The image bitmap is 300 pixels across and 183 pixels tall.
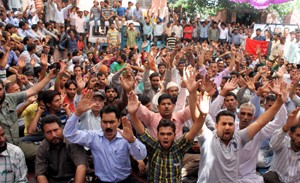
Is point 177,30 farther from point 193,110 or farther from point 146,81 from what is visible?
point 193,110

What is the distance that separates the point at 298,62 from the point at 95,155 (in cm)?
1065

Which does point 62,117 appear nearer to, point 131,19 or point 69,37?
point 69,37

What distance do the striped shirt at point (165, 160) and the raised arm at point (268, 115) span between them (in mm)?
625

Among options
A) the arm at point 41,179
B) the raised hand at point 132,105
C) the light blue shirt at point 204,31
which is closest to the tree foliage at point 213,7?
the light blue shirt at point 204,31

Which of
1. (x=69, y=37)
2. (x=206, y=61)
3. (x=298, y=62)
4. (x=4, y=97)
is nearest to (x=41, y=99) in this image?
(x=4, y=97)

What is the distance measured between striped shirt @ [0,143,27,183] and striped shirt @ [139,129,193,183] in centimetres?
117

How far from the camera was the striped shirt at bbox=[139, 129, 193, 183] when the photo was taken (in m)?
3.18

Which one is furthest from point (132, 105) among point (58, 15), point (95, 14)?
point (95, 14)

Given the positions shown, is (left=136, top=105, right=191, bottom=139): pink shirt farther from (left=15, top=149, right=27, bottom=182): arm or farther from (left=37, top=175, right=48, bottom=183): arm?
(left=15, top=149, right=27, bottom=182): arm

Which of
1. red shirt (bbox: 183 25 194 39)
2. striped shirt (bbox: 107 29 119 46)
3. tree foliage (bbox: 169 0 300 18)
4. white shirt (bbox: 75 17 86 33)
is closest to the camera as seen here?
striped shirt (bbox: 107 29 119 46)

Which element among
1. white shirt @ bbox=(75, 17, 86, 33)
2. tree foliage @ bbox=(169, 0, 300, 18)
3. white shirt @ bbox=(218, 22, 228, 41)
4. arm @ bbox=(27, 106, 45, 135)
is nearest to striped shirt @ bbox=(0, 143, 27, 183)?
arm @ bbox=(27, 106, 45, 135)

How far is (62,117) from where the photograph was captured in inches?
166

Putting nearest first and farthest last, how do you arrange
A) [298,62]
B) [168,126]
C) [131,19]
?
[168,126]
[298,62]
[131,19]

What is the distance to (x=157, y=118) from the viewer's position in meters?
4.12
